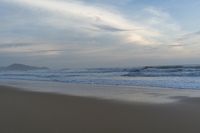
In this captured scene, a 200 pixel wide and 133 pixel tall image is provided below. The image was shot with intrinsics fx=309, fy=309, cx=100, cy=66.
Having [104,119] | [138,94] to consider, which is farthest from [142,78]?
[104,119]

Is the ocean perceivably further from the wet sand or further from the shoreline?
the wet sand

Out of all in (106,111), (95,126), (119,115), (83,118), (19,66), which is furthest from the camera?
(19,66)

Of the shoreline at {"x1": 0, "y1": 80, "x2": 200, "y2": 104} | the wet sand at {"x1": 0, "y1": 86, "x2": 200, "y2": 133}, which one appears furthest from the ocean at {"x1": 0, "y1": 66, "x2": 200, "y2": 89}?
the wet sand at {"x1": 0, "y1": 86, "x2": 200, "y2": 133}

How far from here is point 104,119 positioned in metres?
6.71

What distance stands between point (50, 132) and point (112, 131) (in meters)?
1.10

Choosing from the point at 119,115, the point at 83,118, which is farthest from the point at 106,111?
the point at 83,118

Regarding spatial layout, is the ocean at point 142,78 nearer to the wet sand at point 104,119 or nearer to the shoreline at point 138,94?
the shoreline at point 138,94

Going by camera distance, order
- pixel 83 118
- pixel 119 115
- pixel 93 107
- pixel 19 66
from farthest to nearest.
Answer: pixel 19 66 < pixel 93 107 < pixel 119 115 < pixel 83 118

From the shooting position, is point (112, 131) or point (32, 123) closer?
point (112, 131)

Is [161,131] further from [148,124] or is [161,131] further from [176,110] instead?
[176,110]

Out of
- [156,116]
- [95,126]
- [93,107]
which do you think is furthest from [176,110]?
[95,126]

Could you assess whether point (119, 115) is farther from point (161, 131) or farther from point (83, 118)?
point (161, 131)

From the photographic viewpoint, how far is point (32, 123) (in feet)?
20.1

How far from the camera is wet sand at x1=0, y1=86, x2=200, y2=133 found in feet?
18.6
